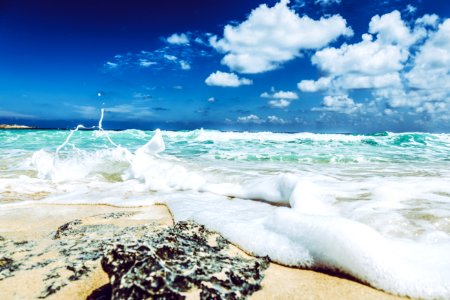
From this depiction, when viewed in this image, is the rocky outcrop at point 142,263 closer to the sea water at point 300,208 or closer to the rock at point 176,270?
the rock at point 176,270

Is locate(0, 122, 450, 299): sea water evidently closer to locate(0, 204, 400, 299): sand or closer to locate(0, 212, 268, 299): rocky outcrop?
locate(0, 204, 400, 299): sand

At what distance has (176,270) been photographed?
1.71m

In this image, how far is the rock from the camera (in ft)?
4.83

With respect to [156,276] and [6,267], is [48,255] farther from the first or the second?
[156,276]

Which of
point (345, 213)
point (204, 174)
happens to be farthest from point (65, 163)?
point (345, 213)

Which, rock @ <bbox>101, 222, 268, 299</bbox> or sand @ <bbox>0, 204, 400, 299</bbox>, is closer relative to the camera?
rock @ <bbox>101, 222, 268, 299</bbox>

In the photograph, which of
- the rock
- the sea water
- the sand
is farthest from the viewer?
the sea water

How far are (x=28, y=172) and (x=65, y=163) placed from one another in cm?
72

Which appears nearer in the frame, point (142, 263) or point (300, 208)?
point (142, 263)

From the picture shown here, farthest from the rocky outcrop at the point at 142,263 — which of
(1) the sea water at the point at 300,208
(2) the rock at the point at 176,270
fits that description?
(1) the sea water at the point at 300,208

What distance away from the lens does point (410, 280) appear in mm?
1865

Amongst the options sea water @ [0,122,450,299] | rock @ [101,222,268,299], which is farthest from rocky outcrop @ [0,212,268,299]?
sea water @ [0,122,450,299]

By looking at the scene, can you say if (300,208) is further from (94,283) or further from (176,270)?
(94,283)

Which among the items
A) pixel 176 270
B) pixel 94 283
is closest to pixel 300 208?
pixel 176 270
